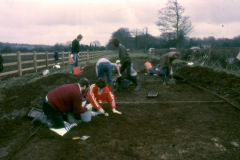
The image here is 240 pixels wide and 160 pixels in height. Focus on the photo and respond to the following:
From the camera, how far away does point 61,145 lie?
3.23 metres

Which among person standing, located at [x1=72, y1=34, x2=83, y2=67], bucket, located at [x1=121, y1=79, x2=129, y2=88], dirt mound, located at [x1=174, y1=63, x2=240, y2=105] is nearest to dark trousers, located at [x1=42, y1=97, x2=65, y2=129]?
bucket, located at [x1=121, y1=79, x2=129, y2=88]

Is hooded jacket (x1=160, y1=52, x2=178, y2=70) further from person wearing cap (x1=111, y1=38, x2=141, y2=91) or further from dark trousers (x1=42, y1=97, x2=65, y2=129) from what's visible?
dark trousers (x1=42, y1=97, x2=65, y2=129)

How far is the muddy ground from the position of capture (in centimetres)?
298

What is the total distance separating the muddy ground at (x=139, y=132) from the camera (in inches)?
117

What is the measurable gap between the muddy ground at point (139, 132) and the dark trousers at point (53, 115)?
184 millimetres

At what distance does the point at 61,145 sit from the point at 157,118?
211cm

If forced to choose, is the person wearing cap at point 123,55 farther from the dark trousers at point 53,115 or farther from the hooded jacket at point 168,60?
the dark trousers at point 53,115

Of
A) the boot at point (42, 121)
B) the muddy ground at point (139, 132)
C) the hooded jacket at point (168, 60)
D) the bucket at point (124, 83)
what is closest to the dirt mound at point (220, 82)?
the muddy ground at point (139, 132)

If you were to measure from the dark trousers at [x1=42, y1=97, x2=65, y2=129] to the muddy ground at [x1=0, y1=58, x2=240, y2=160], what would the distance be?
0.18 meters

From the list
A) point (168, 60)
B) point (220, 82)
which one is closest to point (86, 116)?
point (168, 60)

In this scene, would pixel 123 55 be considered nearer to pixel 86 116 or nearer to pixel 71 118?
pixel 86 116

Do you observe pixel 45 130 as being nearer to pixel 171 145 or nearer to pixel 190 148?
pixel 171 145

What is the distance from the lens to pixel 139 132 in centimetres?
371

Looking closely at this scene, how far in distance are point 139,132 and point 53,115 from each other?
156cm
